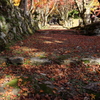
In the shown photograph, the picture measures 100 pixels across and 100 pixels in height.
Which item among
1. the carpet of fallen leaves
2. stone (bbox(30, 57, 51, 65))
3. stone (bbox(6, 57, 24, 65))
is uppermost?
stone (bbox(6, 57, 24, 65))

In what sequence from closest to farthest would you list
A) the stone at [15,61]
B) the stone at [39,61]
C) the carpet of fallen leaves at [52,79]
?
1. the carpet of fallen leaves at [52,79]
2. the stone at [15,61]
3. the stone at [39,61]

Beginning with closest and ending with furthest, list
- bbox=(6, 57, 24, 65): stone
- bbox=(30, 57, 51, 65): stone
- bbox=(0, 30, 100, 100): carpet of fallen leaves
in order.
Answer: bbox=(0, 30, 100, 100): carpet of fallen leaves
bbox=(6, 57, 24, 65): stone
bbox=(30, 57, 51, 65): stone

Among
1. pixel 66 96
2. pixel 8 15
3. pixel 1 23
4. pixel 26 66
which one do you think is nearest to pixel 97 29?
pixel 8 15

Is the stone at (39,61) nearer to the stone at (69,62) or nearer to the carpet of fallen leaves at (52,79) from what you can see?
the carpet of fallen leaves at (52,79)

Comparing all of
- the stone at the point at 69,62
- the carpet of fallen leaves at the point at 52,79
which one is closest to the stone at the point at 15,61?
the carpet of fallen leaves at the point at 52,79

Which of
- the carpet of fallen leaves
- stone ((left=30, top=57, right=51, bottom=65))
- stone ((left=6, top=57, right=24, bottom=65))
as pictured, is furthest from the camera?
stone ((left=30, top=57, right=51, bottom=65))

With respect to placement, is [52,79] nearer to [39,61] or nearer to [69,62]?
[39,61]

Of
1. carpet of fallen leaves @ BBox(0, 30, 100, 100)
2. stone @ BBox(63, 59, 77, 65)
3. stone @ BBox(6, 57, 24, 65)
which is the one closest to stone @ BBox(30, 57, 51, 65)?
carpet of fallen leaves @ BBox(0, 30, 100, 100)

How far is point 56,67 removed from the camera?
5.74 m

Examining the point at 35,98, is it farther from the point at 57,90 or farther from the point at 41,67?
the point at 41,67

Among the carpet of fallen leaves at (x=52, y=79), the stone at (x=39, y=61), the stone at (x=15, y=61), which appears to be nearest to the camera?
the carpet of fallen leaves at (x=52, y=79)

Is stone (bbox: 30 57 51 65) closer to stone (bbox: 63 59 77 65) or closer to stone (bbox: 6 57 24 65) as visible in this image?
stone (bbox: 6 57 24 65)

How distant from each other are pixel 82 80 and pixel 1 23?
258 inches

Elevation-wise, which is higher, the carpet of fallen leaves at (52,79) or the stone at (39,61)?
the stone at (39,61)
